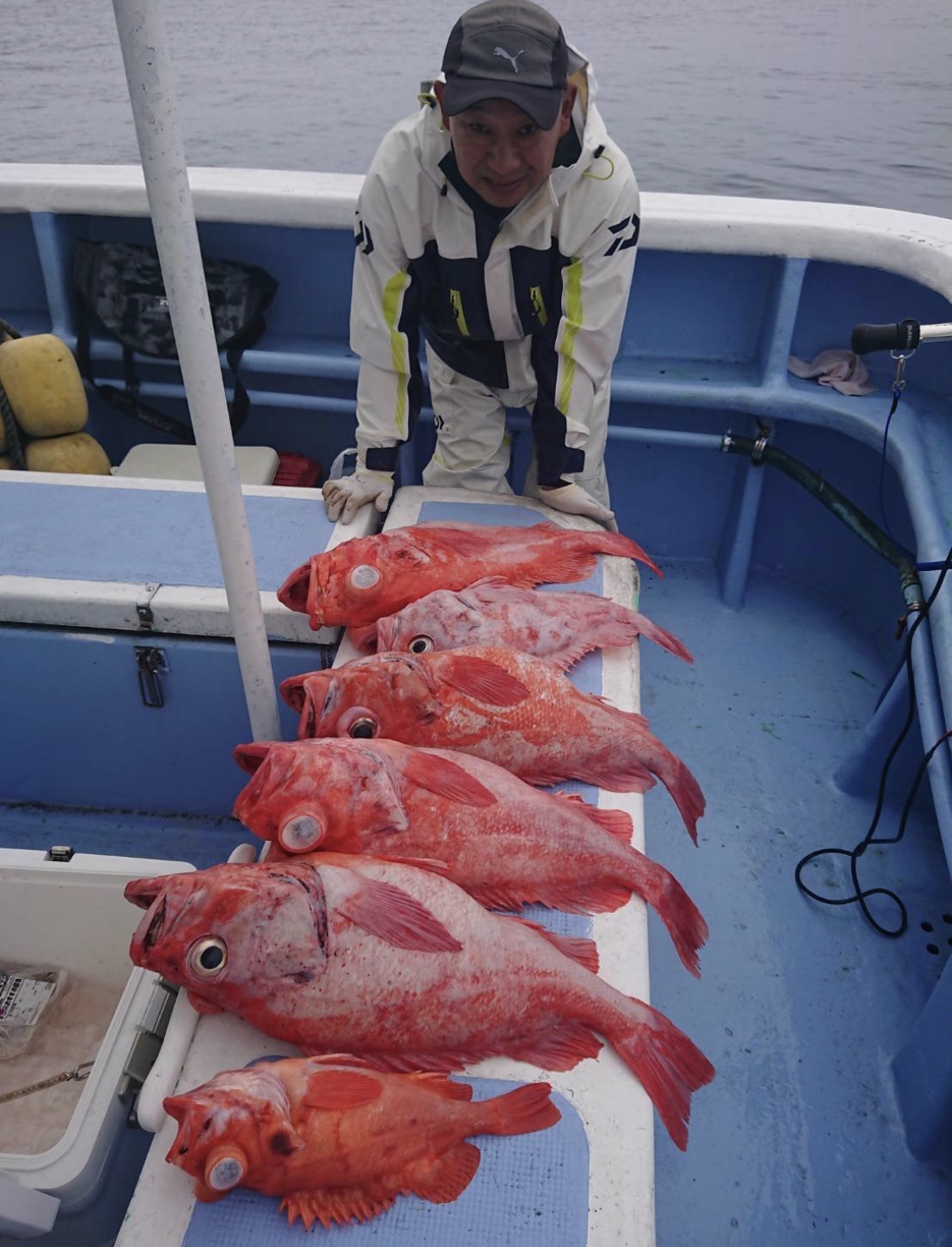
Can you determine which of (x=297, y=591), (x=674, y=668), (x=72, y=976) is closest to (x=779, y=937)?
(x=674, y=668)

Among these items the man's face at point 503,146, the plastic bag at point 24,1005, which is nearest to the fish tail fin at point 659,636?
the man's face at point 503,146

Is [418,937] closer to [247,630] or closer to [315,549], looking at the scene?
[247,630]

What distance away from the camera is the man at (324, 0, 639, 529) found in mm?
2145

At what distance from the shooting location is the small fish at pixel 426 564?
2.29 meters

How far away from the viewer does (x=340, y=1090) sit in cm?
139

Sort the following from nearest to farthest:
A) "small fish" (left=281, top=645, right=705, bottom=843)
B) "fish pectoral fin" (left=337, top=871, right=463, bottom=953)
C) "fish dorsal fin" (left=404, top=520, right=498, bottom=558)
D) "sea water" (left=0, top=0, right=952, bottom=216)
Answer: "fish pectoral fin" (left=337, top=871, right=463, bottom=953), "small fish" (left=281, top=645, right=705, bottom=843), "fish dorsal fin" (left=404, top=520, right=498, bottom=558), "sea water" (left=0, top=0, right=952, bottom=216)

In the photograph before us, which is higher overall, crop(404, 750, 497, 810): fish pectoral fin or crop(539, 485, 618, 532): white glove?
crop(404, 750, 497, 810): fish pectoral fin

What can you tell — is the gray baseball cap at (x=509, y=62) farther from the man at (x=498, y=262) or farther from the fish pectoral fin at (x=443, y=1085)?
the fish pectoral fin at (x=443, y=1085)

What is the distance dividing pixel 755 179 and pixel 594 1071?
49.4ft

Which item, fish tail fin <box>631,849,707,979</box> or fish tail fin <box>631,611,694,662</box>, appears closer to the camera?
fish tail fin <box>631,849,707,979</box>

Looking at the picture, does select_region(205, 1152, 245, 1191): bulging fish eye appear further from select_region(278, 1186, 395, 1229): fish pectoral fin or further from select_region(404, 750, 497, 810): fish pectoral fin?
select_region(404, 750, 497, 810): fish pectoral fin

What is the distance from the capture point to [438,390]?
3.16m

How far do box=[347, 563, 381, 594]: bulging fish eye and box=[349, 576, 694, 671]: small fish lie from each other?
0.30 ft

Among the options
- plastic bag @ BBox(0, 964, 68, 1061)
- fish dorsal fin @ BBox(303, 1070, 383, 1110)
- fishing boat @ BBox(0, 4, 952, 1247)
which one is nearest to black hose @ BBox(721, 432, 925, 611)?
fishing boat @ BBox(0, 4, 952, 1247)
